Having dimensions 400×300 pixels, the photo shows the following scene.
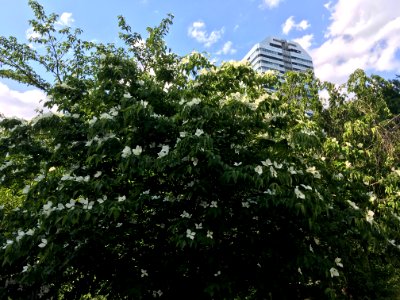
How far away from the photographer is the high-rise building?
131 metres

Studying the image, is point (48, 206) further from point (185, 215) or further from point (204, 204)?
point (204, 204)

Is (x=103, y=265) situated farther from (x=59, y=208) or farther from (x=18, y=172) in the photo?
(x=18, y=172)

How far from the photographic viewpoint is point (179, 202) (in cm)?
446

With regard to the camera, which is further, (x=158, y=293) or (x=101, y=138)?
(x=158, y=293)

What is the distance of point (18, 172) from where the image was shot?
17.5 ft

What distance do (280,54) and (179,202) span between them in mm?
141546

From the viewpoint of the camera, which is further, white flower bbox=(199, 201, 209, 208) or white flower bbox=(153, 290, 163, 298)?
white flower bbox=(153, 290, 163, 298)

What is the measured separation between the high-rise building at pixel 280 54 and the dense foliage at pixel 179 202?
127 m

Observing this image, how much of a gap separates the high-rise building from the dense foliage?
127 metres

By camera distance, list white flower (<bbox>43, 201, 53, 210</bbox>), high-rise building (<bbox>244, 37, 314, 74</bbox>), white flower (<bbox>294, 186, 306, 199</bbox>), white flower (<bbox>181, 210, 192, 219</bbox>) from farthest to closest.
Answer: high-rise building (<bbox>244, 37, 314, 74</bbox>) < white flower (<bbox>181, 210, 192, 219</bbox>) < white flower (<bbox>43, 201, 53, 210</bbox>) < white flower (<bbox>294, 186, 306, 199</bbox>)

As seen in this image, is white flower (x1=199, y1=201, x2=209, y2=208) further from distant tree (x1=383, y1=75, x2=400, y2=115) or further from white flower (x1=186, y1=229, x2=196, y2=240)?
distant tree (x1=383, y1=75, x2=400, y2=115)

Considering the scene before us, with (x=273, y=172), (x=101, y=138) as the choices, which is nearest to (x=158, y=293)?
(x=101, y=138)

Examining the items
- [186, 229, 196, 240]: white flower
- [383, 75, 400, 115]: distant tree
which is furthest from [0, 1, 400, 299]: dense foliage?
[383, 75, 400, 115]: distant tree

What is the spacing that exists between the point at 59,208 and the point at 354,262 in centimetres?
403
